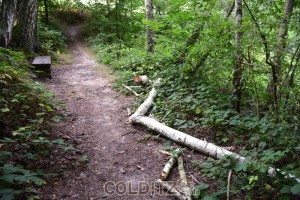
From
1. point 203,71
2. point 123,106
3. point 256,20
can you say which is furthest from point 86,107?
point 256,20

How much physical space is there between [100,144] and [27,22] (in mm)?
7912

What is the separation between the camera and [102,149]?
4828 millimetres

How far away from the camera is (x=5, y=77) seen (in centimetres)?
538

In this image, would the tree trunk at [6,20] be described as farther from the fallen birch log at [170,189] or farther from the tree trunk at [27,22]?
the fallen birch log at [170,189]

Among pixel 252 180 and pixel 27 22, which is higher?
pixel 27 22

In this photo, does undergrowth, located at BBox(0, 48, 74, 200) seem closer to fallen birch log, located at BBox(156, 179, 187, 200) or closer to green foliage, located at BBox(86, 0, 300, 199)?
fallen birch log, located at BBox(156, 179, 187, 200)

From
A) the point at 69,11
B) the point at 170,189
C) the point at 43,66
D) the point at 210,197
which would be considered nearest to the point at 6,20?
→ the point at 43,66

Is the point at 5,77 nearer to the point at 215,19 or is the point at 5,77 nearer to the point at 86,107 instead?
the point at 86,107

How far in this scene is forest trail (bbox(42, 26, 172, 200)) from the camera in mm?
3676

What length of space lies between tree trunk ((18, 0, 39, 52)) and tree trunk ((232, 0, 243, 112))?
870 cm

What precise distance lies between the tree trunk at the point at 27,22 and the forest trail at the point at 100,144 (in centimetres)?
273

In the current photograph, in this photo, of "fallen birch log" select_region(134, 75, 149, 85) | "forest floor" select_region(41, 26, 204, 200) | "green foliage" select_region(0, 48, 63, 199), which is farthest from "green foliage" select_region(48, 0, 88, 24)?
"green foliage" select_region(0, 48, 63, 199)

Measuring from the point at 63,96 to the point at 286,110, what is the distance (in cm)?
592

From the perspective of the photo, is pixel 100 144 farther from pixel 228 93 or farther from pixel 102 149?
pixel 228 93
